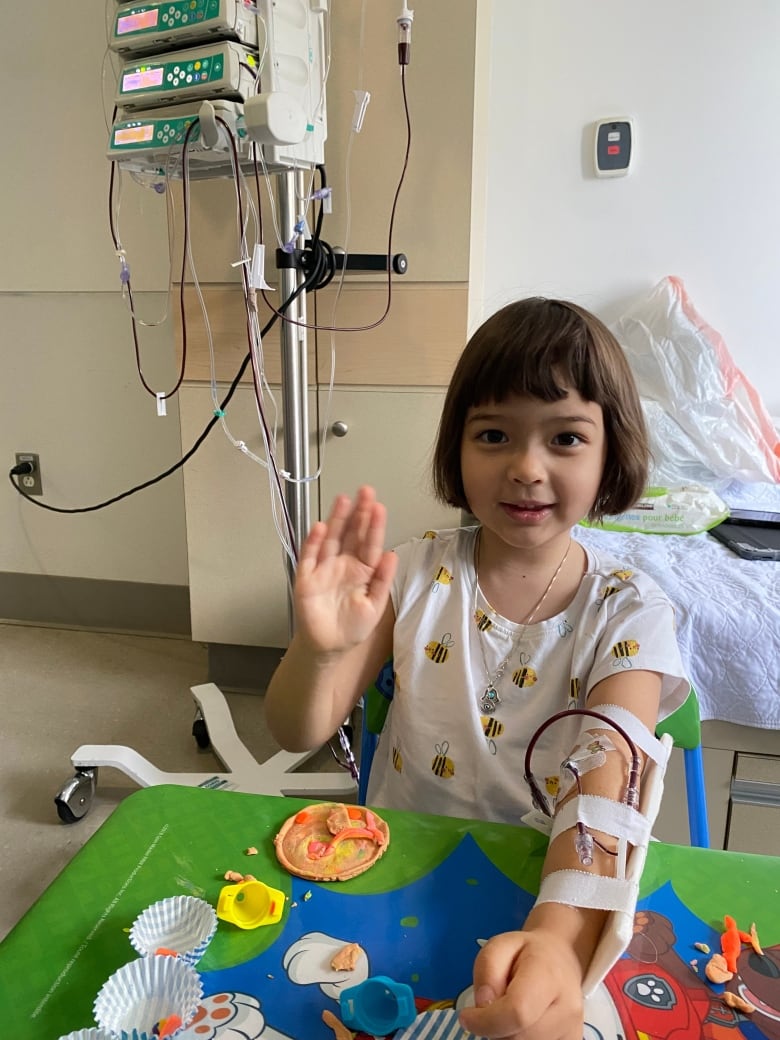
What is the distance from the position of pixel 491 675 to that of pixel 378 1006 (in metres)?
0.43

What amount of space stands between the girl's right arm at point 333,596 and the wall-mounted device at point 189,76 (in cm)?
96

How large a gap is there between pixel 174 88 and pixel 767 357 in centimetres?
175

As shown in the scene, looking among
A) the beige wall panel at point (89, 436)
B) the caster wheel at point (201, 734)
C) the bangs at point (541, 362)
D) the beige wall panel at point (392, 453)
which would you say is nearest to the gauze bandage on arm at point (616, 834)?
the bangs at point (541, 362)

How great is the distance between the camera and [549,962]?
18.8 inches

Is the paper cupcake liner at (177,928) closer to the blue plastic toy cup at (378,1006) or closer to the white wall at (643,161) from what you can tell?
the blue plastic toy cup at (378,1006)

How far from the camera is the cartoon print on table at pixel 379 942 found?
50cm

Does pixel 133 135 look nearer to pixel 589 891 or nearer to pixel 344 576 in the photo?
pixel 344 576

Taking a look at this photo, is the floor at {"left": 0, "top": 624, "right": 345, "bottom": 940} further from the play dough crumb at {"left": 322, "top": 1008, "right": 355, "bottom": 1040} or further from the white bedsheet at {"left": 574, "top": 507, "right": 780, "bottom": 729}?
the play dough crumb at {"left": 322, "top": 1008, "right": 355, "bottom": 1040}

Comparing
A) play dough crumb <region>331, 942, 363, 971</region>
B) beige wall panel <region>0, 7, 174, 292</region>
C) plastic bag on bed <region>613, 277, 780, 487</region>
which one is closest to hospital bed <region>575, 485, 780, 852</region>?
plastic bag on bed <region>613, 277, 780, 487</region>

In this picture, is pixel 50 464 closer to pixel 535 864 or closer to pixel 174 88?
pixel 174 88

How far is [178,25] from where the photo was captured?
4.16 ft

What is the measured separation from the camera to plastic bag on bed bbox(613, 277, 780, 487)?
76.1 inches

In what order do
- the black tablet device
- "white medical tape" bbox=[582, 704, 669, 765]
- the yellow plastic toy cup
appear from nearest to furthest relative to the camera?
the yellow plastic toy cup, "white medical tape" bbox=[582, 704, 669, 765], the black tablet device

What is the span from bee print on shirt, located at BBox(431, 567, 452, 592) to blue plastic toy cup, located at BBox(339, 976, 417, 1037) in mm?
484
